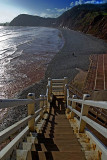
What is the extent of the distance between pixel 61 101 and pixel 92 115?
2.11 m

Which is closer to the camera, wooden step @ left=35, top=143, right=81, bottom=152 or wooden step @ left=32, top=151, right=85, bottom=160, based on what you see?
wooden step @ left=32, top=151, right=85, bottom=160

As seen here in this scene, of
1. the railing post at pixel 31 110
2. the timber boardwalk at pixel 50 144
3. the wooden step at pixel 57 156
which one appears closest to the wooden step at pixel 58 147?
the timber boardwalk at pixel 50 144

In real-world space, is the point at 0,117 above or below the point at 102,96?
below

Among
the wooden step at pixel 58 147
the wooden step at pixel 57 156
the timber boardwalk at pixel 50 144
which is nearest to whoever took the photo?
the timber boardwalk at pixel 50 144

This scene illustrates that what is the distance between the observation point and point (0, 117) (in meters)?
10.2

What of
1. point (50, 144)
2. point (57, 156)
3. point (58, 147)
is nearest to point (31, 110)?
point (50, 144)

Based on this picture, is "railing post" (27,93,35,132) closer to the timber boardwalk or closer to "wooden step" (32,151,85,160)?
the timber boardwalk

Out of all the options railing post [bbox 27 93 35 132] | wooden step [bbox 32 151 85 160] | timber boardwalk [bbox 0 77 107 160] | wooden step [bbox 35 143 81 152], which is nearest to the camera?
timber boardwalk [bbox 0 77 107 160]

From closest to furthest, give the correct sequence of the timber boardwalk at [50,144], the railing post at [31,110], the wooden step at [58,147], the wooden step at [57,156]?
the timber boardwalk at [50,144] → the wooden step at [57,156] → the wooden step at [58,147] → the railing post at [31,110]

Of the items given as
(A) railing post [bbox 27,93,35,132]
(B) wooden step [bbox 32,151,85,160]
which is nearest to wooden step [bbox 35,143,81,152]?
(B) wooden step [bbox 32,151,85,160]

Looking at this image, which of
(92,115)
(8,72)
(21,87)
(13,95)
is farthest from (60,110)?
(8,72)

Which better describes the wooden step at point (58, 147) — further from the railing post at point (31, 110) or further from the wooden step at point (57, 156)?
the railing post at point (31, 110)

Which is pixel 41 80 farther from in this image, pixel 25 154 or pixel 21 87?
pixel 25 154

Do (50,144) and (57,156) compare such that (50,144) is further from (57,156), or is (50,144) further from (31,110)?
(31,110)
